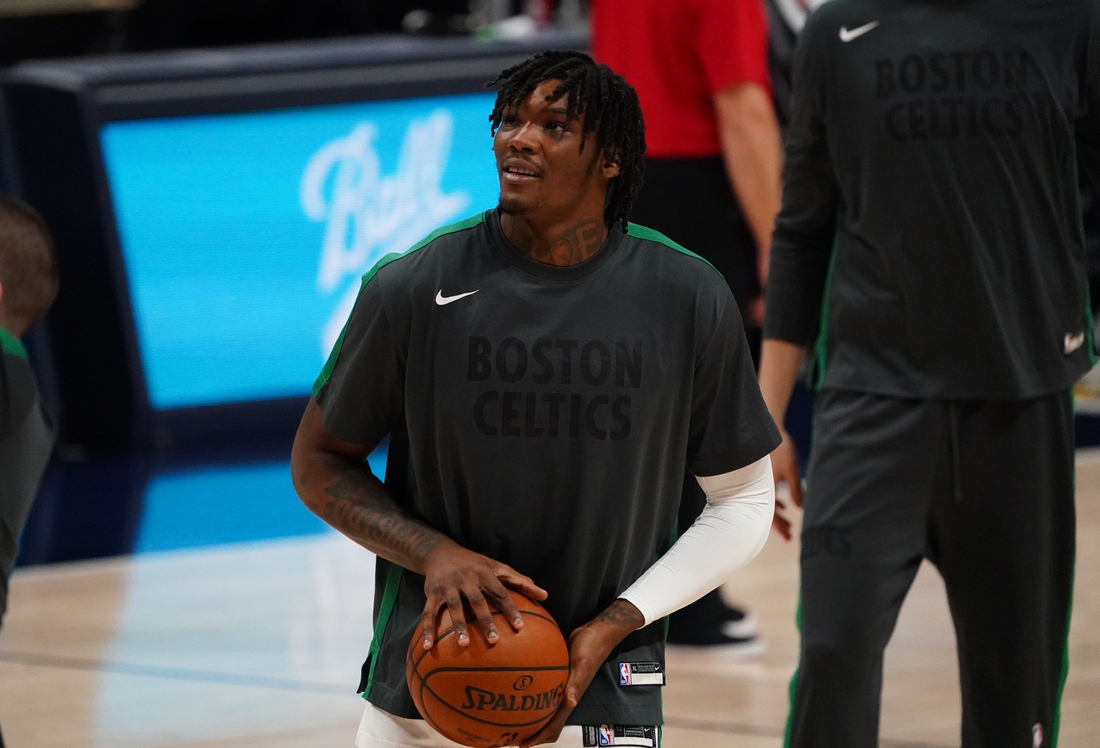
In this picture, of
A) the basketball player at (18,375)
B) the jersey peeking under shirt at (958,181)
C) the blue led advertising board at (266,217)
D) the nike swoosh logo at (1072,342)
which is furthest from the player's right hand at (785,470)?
the blue led advertising board at (266,217)

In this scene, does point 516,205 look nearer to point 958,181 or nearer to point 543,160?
point 543,160

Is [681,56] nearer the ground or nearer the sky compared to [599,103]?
nearer the ground

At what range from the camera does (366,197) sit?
7855mm

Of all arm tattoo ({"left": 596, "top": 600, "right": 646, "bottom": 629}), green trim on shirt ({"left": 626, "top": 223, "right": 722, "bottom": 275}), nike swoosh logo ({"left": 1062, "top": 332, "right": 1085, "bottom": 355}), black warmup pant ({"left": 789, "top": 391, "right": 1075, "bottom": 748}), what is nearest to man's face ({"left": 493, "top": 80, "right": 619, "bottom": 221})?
green trim on shirt ({"left": 626, "top": 223, "right": 722, "bottom": 275})

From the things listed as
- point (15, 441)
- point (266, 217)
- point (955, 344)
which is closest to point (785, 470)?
point (955, 344)

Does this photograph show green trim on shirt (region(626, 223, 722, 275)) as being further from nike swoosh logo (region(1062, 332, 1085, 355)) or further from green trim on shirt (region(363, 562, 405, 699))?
nike swoosh logo (region(1062, 332, 1085, 355))

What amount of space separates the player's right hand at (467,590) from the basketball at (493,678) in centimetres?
1

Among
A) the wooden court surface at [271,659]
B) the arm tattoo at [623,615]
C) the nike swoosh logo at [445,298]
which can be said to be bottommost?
the wooden court surface at [271,659]

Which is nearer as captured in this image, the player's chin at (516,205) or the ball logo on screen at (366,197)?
the player's chin at (516,205)

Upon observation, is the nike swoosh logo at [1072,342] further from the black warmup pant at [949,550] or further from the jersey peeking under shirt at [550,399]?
the jersey peeking under shirt at [550,399]

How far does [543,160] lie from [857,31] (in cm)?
101

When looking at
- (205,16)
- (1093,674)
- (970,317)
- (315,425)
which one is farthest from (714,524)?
(205,16)

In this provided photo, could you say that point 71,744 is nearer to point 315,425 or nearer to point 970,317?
A: point 315,425

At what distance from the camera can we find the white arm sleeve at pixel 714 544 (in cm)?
245
